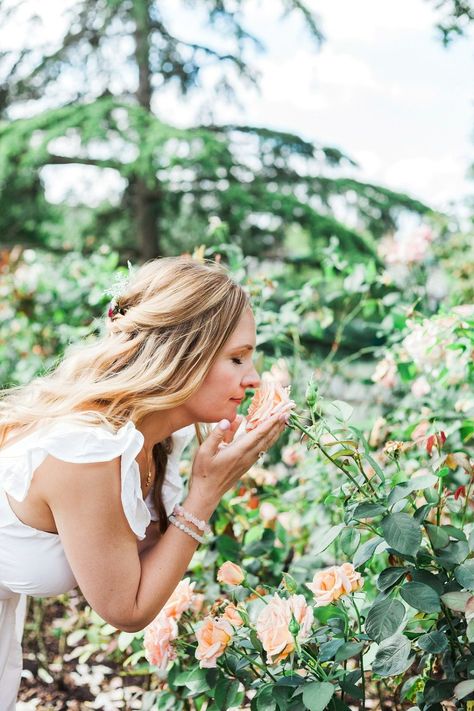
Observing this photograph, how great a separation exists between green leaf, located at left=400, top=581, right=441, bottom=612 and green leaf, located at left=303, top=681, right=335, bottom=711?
188mm

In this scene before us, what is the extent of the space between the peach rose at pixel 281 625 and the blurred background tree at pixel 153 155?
17.8ft

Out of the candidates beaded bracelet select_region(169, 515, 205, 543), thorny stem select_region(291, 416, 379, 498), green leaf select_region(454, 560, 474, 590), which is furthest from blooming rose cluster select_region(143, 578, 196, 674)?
green leaf select_region(454, 560, 474, 590)

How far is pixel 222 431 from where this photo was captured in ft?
4.91

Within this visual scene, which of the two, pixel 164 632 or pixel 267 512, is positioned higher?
pixel 164 632

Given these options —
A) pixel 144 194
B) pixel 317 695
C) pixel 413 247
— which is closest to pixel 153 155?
pixel 144 194

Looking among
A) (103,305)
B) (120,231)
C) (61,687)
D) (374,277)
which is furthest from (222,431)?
(120,231)

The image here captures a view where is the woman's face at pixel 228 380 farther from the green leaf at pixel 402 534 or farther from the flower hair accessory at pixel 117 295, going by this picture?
the green leaf at pixel 402 534

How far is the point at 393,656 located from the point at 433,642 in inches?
2.9

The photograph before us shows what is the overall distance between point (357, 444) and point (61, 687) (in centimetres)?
182

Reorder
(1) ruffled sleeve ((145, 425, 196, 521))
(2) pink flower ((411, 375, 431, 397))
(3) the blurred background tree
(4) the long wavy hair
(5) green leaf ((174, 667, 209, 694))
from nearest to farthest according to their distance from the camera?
1. (5) green leaf ((174, 667, 209, 694))
2. (4) the long wavy hair
3. (1) ruffled sleeve ((145, 425, 196, 521))
4. (2) pink flower ((411, 375, 431, 397))
5. (3) the blurred background tree

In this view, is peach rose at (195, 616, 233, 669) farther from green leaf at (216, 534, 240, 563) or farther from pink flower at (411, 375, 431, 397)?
pink flower at (411, 375, 431, 397)

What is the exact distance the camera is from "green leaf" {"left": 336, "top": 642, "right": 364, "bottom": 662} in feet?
4.06

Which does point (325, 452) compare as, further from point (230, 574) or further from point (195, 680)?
point (195, 680)

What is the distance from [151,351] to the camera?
156 cm
